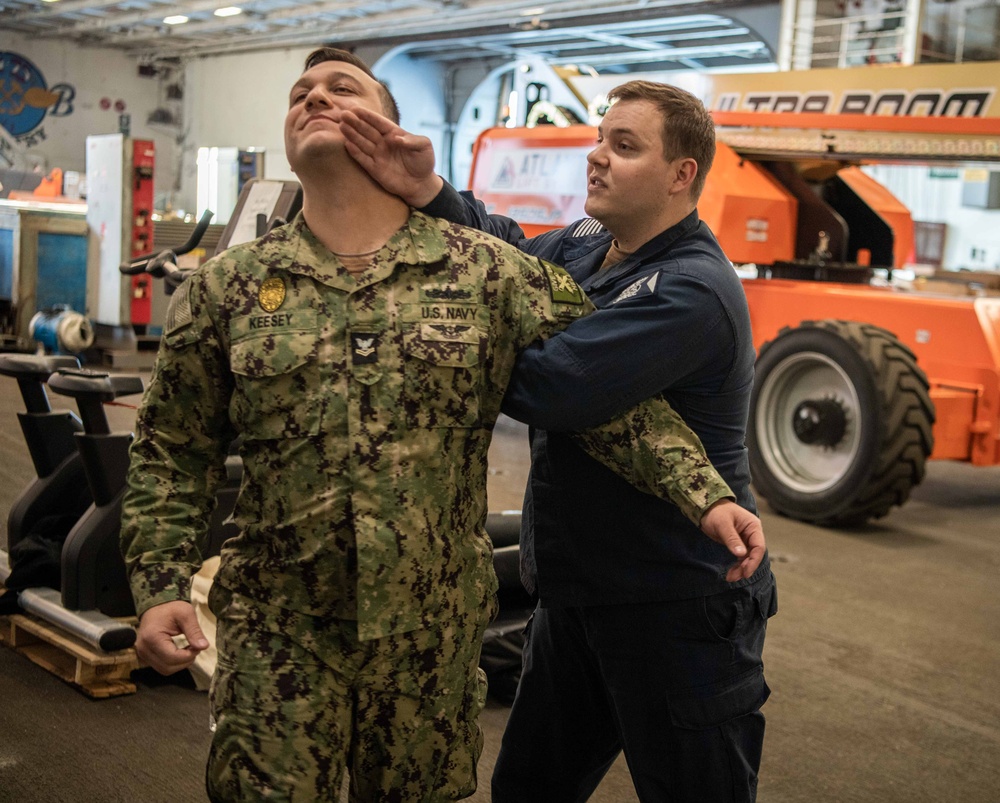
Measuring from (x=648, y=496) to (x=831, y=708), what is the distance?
2.18 metres

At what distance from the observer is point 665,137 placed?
196 centimetres

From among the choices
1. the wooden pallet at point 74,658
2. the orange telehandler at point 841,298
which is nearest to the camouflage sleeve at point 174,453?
the wooden pallet at point 74,658

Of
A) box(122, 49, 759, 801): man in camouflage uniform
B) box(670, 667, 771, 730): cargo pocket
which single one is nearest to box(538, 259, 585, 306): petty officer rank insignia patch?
box(122, 49, 759, 801): man in camouflage uniform

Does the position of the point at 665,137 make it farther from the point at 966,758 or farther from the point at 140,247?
the point at 140,247

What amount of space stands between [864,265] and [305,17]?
47.5 ft

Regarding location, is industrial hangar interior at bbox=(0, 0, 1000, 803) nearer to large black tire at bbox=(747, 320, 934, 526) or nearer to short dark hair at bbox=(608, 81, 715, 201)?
large black tire at bbox=(747, 320, 934, 526)

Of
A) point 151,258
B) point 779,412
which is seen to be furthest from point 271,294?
point 779,412

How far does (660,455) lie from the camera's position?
5.76 feet

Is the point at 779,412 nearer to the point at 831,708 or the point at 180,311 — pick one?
→ the point at 831,708

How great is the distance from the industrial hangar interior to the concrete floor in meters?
0.01

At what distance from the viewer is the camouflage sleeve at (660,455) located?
171 centimetres

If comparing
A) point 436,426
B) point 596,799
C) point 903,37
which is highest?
point 903,37

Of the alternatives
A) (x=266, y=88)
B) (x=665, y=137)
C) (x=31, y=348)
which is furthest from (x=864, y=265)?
(x=266, y=88)

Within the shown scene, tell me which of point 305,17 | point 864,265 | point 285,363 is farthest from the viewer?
point 305,17
